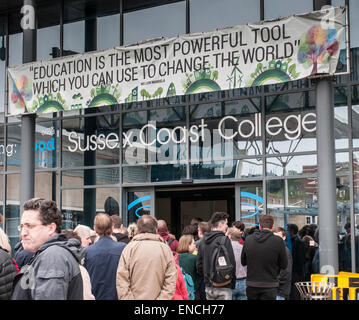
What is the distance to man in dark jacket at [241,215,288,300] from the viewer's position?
25.8 ft

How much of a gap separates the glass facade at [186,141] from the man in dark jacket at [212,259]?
3224 millimetres

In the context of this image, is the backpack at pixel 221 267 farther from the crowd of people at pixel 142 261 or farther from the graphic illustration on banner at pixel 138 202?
the graphic illustration on banner at pixel 138 202

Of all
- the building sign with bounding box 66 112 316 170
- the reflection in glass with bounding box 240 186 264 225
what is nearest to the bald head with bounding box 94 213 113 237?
the reflection in glass with bounding box 240 186 264 225

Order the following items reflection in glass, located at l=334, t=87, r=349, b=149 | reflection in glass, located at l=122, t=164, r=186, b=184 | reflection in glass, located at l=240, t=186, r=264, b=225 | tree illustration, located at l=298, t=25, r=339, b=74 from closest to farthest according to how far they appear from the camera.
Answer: tree illustration, located at l=298, t=25, r=339, b=74, reflection in glass, located at l=334, t=87, r=349, b=149, reflection in glass, located at l=240, t=186, r=264, b=225, reflection in glass, located at l=122, t=164, r=186, b=184

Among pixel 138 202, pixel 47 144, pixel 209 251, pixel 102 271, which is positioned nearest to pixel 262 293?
pixel 209 251

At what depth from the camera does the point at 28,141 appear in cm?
1196

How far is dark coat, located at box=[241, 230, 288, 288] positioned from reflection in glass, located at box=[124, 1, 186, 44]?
20.3ft

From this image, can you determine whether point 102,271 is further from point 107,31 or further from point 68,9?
point 68,9

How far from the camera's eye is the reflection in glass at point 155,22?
42.0ft

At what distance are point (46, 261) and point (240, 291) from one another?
5.81 m

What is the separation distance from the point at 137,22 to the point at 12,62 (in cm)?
371

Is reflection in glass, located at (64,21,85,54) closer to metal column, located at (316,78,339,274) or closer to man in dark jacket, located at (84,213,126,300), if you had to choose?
metal column, located at (316,78,339,274)

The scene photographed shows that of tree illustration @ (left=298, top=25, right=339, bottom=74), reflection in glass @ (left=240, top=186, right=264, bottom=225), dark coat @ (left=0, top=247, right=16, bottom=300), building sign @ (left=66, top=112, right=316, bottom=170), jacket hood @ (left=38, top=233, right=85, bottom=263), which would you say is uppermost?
tree illustration @ (left=298, top=25, right=339, bottom=74)
